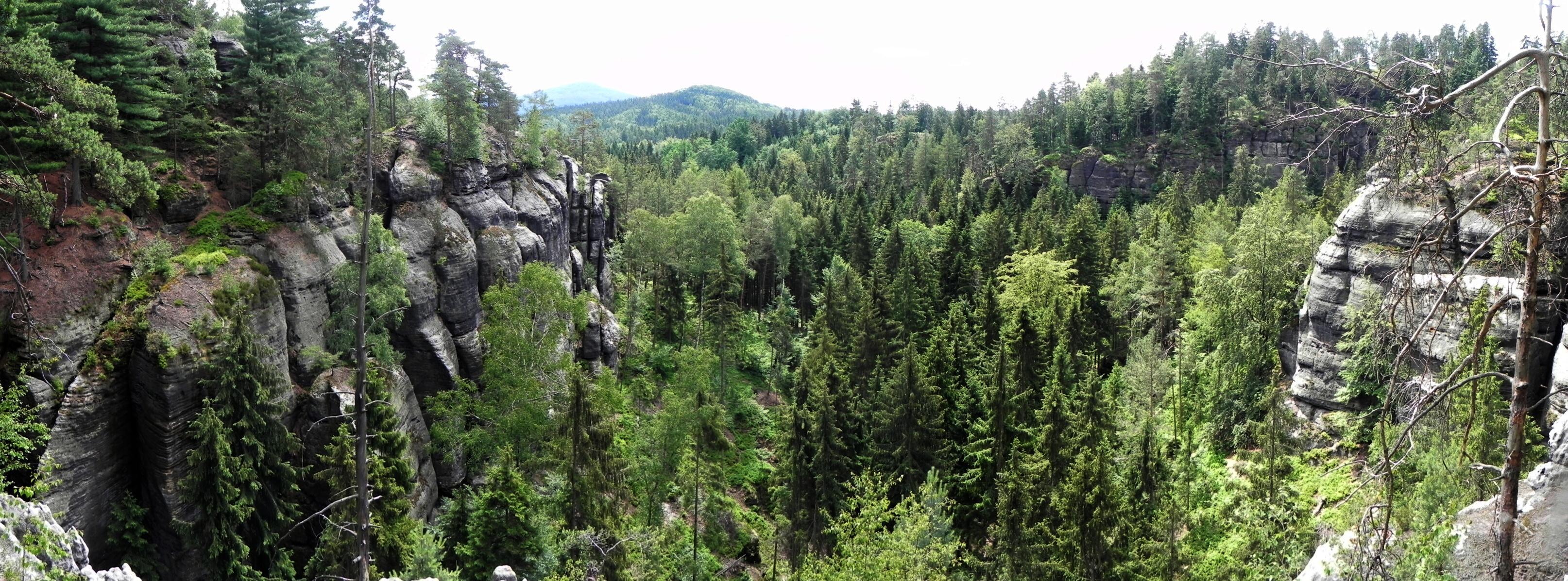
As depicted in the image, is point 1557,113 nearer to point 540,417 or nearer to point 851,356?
point 540,417

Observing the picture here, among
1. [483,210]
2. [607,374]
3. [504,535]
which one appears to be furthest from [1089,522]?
[483,210]

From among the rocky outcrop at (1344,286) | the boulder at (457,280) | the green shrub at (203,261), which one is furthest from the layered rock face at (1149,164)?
the green shrub at (203,261)

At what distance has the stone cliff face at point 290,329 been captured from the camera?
2097 centimetres

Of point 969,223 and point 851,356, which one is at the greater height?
point 969,223

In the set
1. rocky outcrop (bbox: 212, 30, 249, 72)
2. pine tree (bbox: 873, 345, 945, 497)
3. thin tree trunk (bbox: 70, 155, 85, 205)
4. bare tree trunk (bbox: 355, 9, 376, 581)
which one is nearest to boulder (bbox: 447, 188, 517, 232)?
rocky outcrop (bbox: 212, 30, 249, 72)

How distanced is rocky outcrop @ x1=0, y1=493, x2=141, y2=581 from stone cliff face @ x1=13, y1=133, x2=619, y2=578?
2.23ft

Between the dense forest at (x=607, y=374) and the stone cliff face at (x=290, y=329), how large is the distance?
0.51 ft

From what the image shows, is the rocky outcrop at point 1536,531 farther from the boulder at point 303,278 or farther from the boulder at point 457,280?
the boulder at point 457,280

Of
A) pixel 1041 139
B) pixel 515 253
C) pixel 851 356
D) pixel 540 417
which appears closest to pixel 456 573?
pixel 540 417

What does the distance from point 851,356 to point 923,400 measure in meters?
9.83

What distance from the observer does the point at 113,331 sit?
861 inches

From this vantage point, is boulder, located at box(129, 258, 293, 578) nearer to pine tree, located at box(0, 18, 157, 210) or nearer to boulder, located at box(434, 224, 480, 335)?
pine tree, located at box(0, 18, 157, 210)

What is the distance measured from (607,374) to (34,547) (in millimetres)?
24398

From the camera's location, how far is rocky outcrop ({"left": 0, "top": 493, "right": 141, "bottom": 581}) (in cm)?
1017
